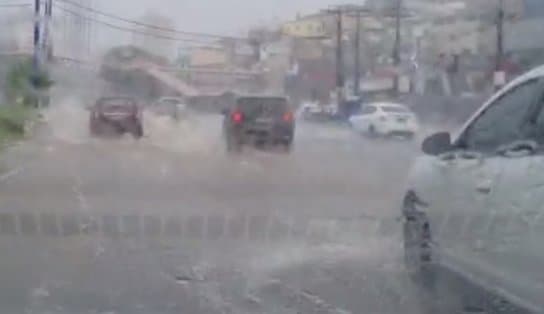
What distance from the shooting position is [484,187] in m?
9.27

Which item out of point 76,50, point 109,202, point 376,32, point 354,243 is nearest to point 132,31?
point 76,50

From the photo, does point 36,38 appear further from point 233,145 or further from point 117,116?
point 233,145

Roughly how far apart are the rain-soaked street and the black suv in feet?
20.7

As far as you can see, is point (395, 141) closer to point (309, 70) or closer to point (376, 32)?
point (309, 70)

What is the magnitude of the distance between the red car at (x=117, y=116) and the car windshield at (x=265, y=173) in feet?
0.19

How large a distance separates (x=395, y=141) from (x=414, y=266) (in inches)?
1264

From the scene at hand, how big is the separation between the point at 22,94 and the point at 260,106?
20.6 m

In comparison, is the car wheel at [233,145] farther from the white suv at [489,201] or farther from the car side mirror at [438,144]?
the car side mirror at [438,144]

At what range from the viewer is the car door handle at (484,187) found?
915 cm

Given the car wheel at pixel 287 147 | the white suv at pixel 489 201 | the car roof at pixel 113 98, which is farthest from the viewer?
the car roof at pixel 113 98

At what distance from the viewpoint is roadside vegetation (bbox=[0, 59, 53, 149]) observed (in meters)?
45.2

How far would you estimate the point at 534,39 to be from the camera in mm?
51094

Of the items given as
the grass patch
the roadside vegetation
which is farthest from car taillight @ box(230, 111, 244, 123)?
the roadside vegetation

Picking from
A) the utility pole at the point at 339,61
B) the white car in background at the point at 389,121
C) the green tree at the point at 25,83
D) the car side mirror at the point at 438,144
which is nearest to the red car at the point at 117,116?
the white car in background at the point at 389,121
